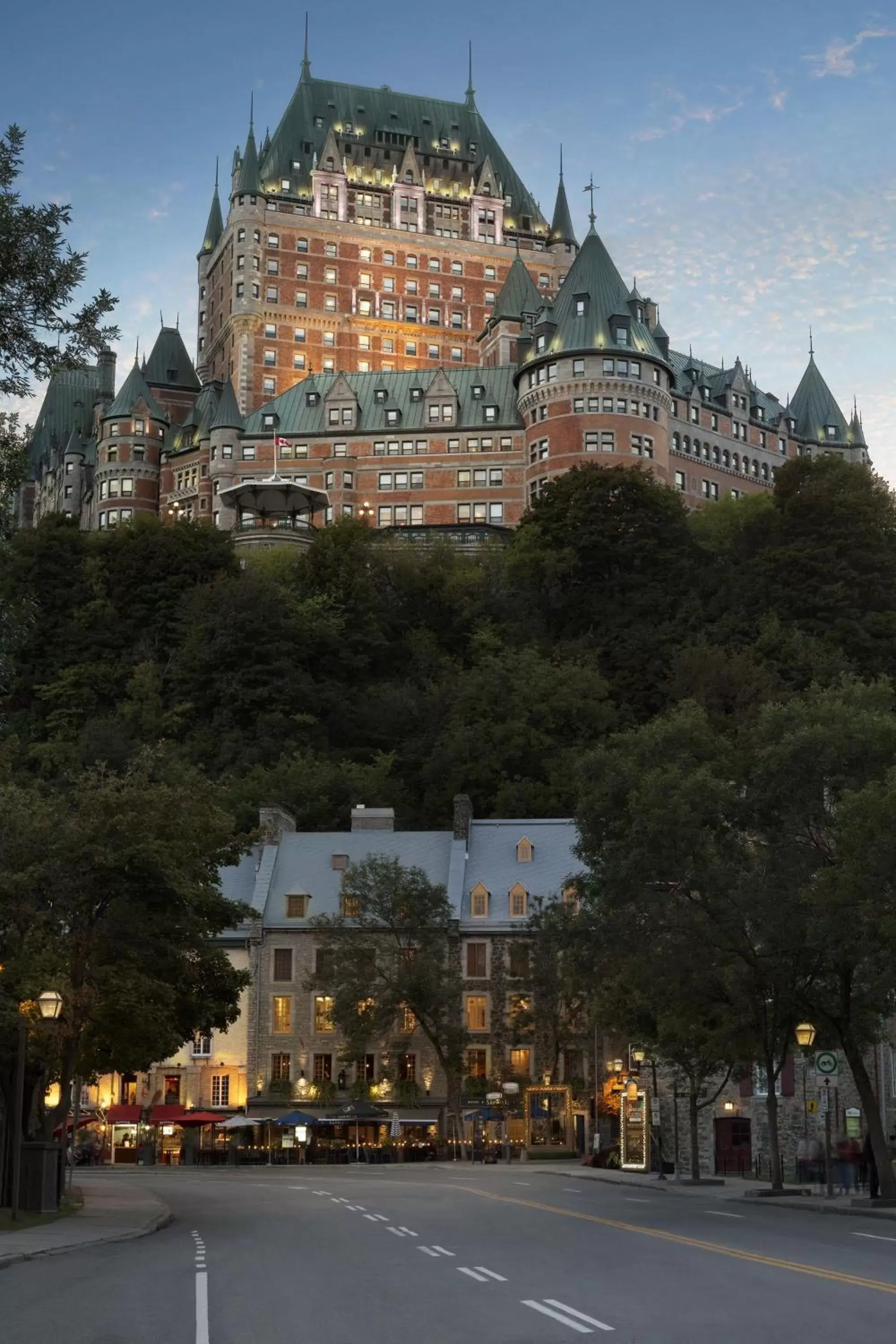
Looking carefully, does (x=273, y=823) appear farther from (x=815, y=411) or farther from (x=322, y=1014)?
(x=815, y=411)

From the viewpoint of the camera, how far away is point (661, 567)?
12038cm

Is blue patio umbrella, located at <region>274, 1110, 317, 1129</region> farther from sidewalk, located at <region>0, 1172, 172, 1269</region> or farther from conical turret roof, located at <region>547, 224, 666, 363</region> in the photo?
conical turret roof, located at <region>547, 224, 666, 363</region>

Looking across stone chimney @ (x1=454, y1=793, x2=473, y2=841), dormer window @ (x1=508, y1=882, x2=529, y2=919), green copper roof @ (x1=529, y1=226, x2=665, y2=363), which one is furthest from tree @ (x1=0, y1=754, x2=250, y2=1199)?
green copper roof @ (x1=529, y1=226, x2=665, y2=363)

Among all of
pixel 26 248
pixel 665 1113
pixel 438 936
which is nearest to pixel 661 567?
pixel 438 936

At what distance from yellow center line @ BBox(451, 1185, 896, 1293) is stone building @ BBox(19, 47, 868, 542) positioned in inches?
4019

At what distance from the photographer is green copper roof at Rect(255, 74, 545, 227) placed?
181 m

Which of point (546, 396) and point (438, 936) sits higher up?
point (546, 396)

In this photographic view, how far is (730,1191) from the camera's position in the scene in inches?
1822

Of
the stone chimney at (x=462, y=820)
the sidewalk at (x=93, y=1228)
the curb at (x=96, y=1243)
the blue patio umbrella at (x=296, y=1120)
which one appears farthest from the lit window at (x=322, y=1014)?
the curb at (x=96, y=1243)

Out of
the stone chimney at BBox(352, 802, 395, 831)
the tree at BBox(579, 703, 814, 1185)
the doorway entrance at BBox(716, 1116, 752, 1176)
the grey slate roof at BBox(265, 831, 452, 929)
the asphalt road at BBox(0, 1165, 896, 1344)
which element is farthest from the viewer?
the stone chimney at BBox(352, 802, 395, 831)

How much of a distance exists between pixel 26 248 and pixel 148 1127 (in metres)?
59.5

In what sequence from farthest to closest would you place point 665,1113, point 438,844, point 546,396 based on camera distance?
point 546,396 < point 438,844 < point 665,1113

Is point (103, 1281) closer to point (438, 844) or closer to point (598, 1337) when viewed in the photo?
point (598, 1337)

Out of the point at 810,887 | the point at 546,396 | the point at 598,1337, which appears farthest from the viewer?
the point at 546,396
